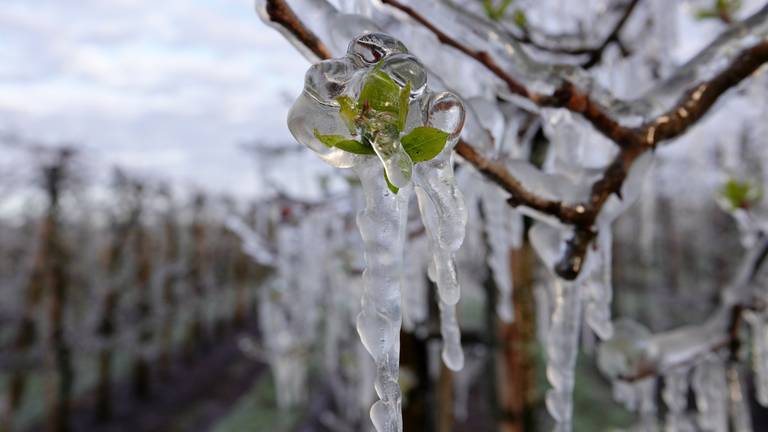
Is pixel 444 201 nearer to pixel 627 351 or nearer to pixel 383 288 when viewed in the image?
pixel 383 288

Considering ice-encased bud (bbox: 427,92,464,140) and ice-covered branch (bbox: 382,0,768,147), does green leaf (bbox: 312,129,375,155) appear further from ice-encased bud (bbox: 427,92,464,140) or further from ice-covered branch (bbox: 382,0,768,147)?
ice-covered branch (bbox: 382,0,768,147)

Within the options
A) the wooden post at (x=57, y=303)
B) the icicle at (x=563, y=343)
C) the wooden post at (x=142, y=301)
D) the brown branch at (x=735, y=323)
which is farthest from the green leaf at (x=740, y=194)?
the wooden post at (x=142, y=301)

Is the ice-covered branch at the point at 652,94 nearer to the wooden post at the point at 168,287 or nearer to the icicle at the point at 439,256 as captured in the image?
the icicle at the point at 439,256

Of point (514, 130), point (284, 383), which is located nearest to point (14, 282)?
point (284, 383)

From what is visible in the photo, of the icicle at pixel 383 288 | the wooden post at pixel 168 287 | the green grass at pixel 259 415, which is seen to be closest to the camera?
the icicle at pixel 383 288

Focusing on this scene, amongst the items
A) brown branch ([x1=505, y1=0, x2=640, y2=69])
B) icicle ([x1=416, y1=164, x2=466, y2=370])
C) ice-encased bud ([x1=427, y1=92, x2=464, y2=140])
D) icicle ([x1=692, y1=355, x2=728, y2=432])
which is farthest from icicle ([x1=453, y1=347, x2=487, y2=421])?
ice-encased bud ([x1=427, y1=92, x2=464, y2=140])
